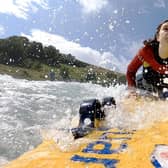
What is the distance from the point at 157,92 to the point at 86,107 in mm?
1628

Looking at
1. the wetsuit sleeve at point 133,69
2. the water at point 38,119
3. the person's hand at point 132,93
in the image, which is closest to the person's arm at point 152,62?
the wetsuit sleeve at point 133,69

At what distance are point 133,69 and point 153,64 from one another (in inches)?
17.2

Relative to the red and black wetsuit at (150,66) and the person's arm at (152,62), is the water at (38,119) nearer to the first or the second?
the red and black wetsuit at (150,66)

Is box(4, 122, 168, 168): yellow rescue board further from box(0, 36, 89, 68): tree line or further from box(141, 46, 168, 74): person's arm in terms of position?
box(0, 36, 89, 68): tree line

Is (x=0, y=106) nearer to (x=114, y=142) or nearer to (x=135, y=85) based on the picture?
(x=135, y=85)

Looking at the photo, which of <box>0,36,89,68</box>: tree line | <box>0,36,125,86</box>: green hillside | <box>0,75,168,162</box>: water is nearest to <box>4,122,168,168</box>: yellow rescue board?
<box>0,75,168,162</box>: water

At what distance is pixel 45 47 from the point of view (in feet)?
292

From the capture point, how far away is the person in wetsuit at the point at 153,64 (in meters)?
6.18

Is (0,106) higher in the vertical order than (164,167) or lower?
higher

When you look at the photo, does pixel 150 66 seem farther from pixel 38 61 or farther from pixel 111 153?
pixel 38 61

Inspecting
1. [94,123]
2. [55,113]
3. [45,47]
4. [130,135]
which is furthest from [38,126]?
[45,47]

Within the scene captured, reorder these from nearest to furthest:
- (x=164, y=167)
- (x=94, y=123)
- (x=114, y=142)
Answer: (x=164, y=167)
(x=114, y=142)
(x=94, y=123)

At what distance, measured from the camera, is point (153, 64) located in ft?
21.2

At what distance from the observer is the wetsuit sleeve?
6.71 m
